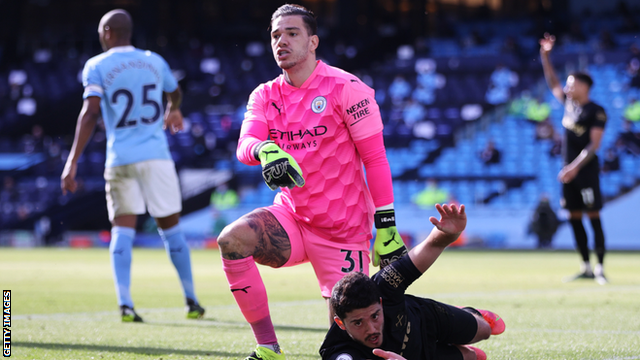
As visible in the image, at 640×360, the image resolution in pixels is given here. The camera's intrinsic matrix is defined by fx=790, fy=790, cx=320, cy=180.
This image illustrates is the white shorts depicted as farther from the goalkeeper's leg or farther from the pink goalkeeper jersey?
the goalkeeper's leg

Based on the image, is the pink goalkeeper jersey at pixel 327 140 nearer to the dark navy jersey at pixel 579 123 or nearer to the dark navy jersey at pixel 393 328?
the dark navy jersey at pixel 393 328

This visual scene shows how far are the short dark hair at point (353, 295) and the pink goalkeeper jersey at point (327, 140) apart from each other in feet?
2.65

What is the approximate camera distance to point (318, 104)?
3871 millimetres

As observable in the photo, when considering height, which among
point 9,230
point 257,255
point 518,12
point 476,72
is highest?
point 518,12

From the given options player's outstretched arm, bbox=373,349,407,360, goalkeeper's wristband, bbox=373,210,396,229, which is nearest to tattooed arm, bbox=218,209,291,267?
goalkeeper's wristband, bbox=373,210,396,229

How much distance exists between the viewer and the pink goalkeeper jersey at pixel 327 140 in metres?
3.85

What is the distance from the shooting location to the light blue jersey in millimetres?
5949

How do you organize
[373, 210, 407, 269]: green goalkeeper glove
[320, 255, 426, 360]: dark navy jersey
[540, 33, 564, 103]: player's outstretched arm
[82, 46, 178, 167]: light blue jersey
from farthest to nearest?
[540, 33, 564, 103]: player's outstretched arm
[82, 46, 178, 167]: light blue jersey
[373, 210, 407, 269]: green goalkeeper glove
[320, 255, 426, 360]: dark navy jersey

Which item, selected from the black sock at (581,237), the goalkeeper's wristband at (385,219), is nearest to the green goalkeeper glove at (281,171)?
the goalkeeper's wristband at (385,219)

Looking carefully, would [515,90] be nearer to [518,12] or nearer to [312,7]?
[518,12]

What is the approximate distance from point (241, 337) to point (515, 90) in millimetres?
20861

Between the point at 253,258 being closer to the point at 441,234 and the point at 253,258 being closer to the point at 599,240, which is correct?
the point at 441,234

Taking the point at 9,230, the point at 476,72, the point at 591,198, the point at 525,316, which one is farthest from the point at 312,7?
the point at 525,316

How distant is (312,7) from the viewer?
1336 inches
